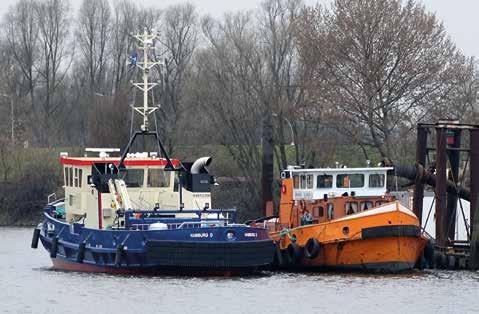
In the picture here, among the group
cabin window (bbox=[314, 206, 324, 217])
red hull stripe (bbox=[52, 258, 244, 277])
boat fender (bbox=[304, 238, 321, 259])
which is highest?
cabin window (bbox=[314, 206, 324, 217])

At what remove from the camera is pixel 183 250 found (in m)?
42.2

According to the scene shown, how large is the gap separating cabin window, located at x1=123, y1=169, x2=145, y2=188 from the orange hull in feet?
18.3

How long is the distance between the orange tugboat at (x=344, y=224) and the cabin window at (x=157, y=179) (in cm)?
413

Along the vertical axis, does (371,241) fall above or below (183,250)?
above

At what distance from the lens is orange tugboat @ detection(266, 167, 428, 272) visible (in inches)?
1770

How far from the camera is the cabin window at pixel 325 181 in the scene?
48.6 meters

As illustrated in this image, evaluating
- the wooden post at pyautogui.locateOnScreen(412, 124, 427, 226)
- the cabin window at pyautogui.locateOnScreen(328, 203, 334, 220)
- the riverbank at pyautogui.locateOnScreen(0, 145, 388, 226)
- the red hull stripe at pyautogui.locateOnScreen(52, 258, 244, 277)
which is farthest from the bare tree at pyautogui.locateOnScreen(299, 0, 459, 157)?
the red hull stripe at pyautogui.locateOnScreen(52, 258, 244, 277)

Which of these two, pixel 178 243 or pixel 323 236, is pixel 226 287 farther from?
pixel 323 236

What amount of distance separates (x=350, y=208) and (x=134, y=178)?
700 cm

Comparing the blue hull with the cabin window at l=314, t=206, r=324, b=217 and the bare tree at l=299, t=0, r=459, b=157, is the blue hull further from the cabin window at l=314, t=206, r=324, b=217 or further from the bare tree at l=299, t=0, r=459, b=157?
the bare tree at l=299, t=0, r=459, b=157

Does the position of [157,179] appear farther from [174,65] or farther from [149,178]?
[174,65]

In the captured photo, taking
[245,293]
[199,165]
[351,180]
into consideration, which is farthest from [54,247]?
[245,293]

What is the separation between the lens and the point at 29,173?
86625 millimetres

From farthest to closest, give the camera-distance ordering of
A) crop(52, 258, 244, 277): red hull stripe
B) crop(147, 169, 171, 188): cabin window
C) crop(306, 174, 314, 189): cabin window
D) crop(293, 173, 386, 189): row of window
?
1. crop(306, 174, 314, 189): cabin window
2. crop(293, 173, 386, 189): row of window
3. crop(147, 169, 171, 188): cabin window
4. crop(52, 258, 244, 277): red hull stripe
